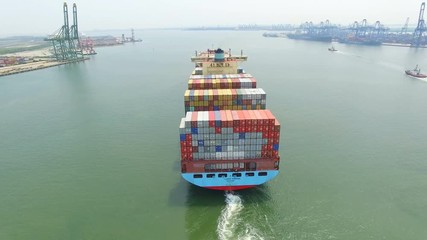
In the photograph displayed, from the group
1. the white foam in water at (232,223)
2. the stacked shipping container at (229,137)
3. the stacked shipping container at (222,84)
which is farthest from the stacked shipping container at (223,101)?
the white foam in water at (232,223)

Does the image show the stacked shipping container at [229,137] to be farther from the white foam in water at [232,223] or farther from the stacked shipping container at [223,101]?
the stacked shipping container at [223,101]

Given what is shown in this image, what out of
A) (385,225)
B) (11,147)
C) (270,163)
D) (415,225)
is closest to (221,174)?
(270,163)

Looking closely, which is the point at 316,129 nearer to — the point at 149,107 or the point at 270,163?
the point at 270,163

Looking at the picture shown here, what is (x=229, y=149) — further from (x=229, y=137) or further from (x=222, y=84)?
(x=222, y=84)

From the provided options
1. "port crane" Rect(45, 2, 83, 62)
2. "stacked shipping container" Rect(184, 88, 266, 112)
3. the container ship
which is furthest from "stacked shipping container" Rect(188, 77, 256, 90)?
"port crane" Rect(45, 2, 83, 62)

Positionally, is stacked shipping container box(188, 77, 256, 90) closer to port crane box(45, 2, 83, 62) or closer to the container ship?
the container ship

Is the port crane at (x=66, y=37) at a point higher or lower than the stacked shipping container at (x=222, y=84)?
higher
